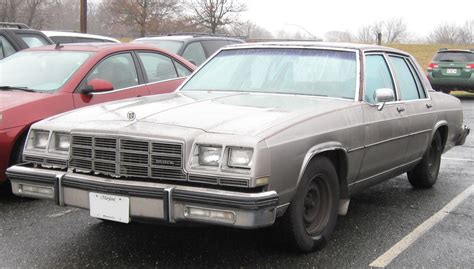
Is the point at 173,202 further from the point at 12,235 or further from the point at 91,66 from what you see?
the point at 91,66

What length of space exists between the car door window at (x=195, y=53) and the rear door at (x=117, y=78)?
3838 mm

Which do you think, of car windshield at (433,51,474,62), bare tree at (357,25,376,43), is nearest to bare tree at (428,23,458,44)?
bare tree at (357,25,376,43)

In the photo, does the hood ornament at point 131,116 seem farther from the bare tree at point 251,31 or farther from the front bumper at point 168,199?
the bare tree at point 251,31

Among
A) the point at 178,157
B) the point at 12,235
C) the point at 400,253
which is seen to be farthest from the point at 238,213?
the point at 12,235

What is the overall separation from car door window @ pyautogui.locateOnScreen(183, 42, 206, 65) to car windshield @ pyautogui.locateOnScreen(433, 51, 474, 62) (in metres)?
11.0

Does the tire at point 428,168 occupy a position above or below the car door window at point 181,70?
below

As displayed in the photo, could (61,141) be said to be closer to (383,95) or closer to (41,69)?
(41,69)

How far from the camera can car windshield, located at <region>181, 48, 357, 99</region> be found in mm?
4633

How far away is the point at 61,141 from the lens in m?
3.91

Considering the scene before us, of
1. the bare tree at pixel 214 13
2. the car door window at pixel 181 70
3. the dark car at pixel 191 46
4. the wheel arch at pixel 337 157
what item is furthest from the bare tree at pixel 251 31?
the wheel arch at pixel 337 157

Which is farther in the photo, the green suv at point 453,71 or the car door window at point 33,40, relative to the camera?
the green suv at point 453,71

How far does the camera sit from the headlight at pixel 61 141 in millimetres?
3869

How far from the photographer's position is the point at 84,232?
4.50 metres

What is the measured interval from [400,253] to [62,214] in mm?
2968
